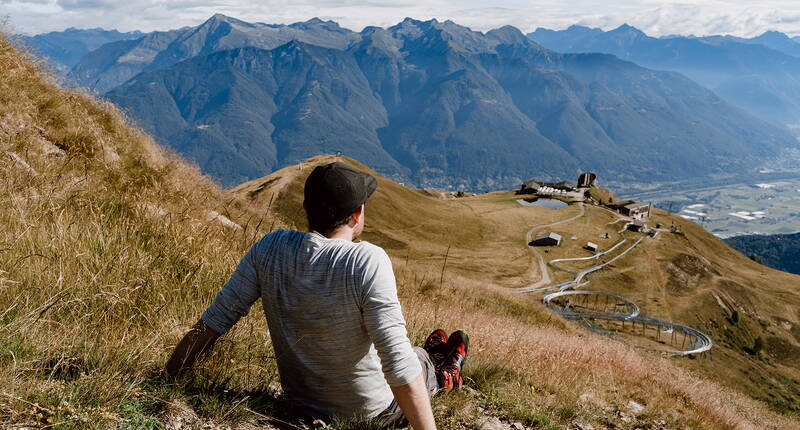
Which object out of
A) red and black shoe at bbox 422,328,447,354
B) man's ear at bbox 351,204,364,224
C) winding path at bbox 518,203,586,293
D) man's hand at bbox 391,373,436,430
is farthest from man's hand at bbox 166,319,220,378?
winding path at bbox 518,203,586,293

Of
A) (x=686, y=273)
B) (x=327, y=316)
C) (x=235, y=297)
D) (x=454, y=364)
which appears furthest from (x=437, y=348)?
(x=686, y=273)

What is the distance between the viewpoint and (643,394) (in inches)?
258

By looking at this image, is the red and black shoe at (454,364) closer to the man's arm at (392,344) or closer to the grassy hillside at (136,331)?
the grassy hillside at (136,331)

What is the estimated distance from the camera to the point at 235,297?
3598mm

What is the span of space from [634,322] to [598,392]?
5959 cm

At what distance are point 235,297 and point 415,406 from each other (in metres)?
1.54

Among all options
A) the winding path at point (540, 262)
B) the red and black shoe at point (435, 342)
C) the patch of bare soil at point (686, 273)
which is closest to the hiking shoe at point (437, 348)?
the red and black shoe at point (435, 342)

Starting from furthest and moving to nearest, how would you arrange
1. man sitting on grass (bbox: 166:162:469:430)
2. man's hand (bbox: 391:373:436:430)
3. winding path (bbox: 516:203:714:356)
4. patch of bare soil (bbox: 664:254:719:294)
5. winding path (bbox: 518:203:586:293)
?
patch of bare soil (bbox: 664:254:719:294), winding path (bbox: 518:203:586:293), winding path (bbox: 516:203:714:356), man sitting on grass (bbox: 166:162:469:430), man's hand (bbox: 391:373:436:430)

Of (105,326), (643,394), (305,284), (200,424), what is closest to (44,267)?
(105,326)

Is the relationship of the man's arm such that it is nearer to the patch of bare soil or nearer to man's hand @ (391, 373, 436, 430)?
man's hand @ (391, 373, 436, 430)

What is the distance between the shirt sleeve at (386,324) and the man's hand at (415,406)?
5 cm

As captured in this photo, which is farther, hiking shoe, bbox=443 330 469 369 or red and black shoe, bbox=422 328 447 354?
red and black shoe, bbox=422 328 447 354

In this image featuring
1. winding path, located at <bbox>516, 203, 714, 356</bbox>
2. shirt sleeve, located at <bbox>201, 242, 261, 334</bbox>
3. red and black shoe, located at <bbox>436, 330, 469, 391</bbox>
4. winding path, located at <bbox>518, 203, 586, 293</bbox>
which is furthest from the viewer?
winding path, located at <bbox>518, 203, 586, 293</bbox>

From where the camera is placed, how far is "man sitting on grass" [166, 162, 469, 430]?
10.2 ft
